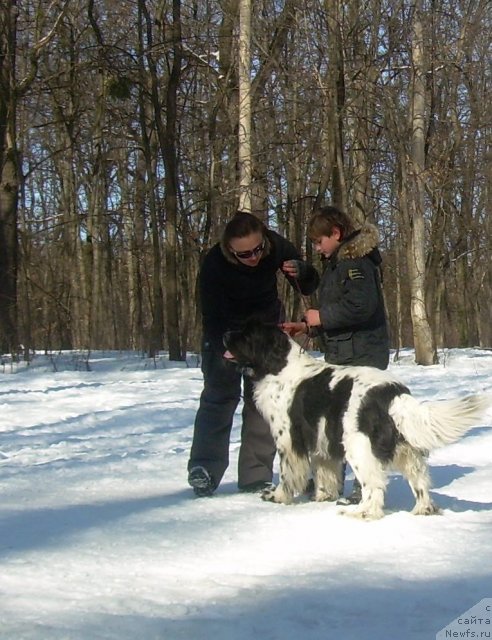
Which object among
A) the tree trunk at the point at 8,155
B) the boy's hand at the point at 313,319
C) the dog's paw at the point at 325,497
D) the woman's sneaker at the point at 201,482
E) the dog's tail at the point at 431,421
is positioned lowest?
the dog's paw at the point at 325,497

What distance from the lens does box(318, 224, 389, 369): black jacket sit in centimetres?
523

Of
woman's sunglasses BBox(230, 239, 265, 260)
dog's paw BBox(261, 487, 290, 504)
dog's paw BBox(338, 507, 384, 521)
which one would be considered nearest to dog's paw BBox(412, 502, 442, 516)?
dog's paw BBox(338, 507, 384, 521)

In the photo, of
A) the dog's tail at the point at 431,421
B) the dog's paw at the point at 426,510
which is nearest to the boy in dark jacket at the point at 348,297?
the dog's paw at the point at 426,510

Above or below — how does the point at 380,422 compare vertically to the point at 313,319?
below

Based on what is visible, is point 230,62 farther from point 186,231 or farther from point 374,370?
point 374,370

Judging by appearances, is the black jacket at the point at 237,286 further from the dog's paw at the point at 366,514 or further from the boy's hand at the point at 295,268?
the dog's paw at the point at 366,514

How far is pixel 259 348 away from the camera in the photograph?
537 cm

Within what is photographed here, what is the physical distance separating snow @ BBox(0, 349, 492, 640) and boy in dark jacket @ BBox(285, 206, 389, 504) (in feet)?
2.92

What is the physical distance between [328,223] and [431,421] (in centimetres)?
148

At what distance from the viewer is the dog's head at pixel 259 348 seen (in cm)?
536

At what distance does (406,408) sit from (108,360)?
1174 cm

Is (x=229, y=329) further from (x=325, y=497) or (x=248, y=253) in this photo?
(x=325, y=497)

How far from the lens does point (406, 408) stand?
471 centimetres

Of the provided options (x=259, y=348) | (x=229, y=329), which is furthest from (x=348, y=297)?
(x=229, y=329)
